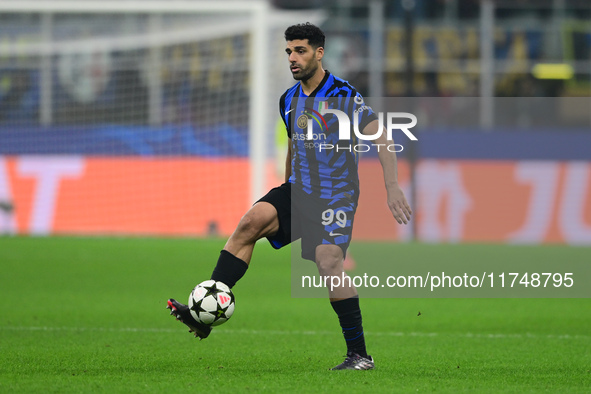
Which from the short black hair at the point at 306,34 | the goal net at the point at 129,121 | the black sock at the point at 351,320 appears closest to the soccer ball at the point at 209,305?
the black sock at the point at 351,320

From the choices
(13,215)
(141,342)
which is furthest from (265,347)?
(13,215)

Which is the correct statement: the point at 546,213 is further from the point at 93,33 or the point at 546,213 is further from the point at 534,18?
the point at 93,33

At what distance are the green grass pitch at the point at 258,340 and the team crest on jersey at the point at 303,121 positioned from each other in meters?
Answer: 1.54

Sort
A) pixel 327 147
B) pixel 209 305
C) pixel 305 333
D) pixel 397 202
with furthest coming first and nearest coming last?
pixel 305 333 → pixel 327 147 → pixel 397 202 → pixel 209 305

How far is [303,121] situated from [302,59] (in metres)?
0.40

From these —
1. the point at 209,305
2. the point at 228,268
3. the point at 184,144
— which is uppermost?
the point at 184,144

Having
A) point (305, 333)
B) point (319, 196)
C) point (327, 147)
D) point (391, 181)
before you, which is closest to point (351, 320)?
point (319, 196)

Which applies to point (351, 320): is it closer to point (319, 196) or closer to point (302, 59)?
point (319, 196)

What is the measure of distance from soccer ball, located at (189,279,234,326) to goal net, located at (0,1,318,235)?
12.1 metres

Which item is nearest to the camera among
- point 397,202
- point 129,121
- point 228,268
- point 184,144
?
point 397,202

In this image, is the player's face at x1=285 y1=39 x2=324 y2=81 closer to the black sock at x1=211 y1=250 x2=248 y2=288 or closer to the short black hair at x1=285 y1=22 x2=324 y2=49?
the short black hair at x1=285 y1=22 x2=324 y2=49

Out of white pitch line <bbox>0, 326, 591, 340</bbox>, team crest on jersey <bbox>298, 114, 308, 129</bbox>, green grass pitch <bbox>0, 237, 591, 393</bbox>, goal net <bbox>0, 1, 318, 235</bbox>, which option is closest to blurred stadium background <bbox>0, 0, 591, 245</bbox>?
goal net <bbox>0, 1, 318, 235</bbox>

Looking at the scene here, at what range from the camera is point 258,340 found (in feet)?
25.7

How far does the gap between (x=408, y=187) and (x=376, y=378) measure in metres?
14.1
